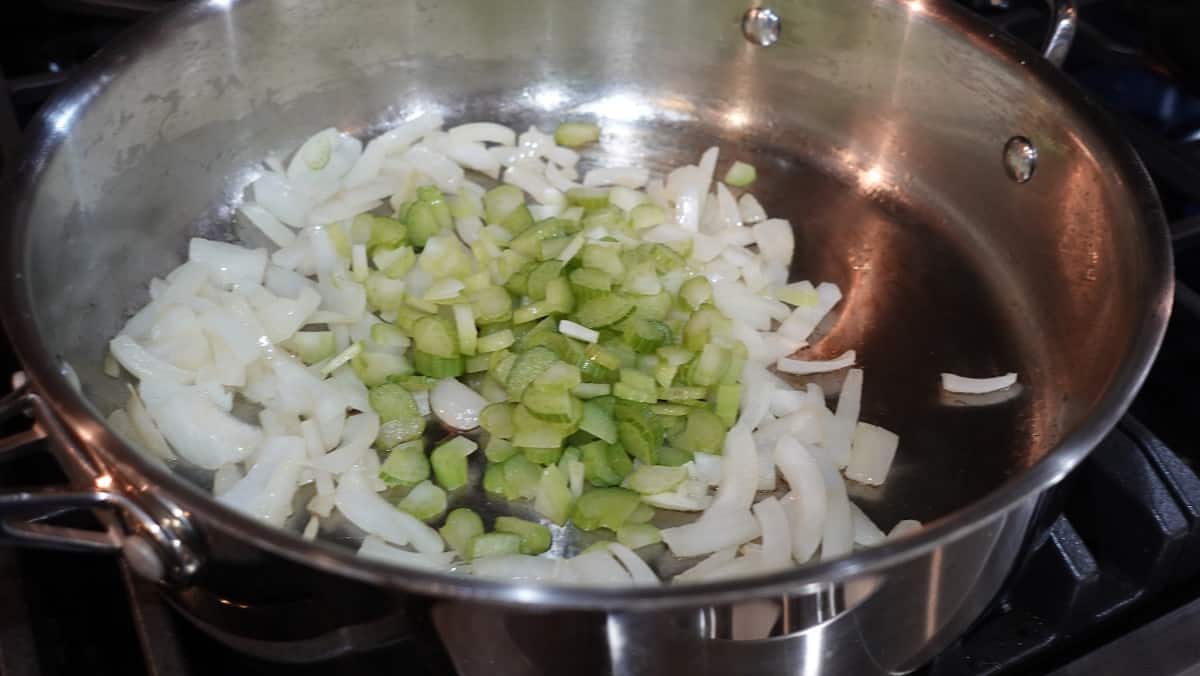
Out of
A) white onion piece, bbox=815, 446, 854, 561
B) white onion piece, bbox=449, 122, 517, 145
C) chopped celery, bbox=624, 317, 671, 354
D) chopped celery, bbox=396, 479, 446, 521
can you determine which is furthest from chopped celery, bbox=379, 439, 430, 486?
white onion piece, bbox=449, 122, 517, 145

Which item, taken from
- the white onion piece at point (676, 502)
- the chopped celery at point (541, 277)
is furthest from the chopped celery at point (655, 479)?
the chopped celery at point (541, 277)

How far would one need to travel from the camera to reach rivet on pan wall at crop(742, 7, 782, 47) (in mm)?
1190

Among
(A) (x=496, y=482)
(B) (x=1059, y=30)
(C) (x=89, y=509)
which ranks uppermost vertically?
(B) (x=1059, y=30)

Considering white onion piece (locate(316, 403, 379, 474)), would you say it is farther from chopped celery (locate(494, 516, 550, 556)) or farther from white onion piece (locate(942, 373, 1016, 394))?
white onion piece (locate(942, 373, 1016, 394))

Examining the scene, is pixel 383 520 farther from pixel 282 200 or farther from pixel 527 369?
pixel 282 200

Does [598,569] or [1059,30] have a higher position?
[1059,30]

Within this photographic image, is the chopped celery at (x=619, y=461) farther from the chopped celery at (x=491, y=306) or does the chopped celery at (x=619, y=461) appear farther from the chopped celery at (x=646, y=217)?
the chopped celery at (x=646, y=217)

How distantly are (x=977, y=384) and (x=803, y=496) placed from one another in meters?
0.23

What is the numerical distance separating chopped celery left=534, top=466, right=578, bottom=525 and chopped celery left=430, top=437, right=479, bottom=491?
0.22ft

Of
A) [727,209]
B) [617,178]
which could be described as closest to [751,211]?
[727,209]

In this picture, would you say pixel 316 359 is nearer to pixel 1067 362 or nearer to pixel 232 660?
pixel 232 660

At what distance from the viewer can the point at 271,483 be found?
882mm

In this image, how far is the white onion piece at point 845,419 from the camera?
0.95 metres

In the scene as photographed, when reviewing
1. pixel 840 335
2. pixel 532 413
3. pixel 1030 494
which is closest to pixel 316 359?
pixel 532 413
